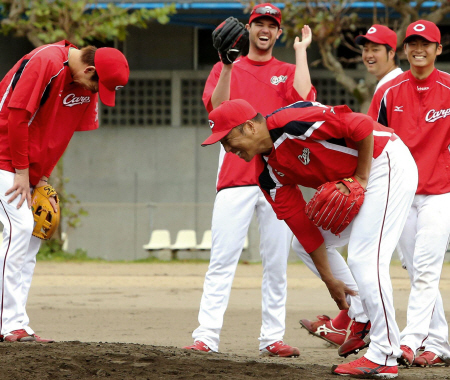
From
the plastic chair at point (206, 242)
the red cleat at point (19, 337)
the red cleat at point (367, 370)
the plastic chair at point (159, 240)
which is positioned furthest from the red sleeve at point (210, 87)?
the plastic chair at point (159, 240)

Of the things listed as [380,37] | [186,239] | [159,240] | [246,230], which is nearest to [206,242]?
[186,239]

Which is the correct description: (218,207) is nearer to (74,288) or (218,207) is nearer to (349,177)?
(349,177)

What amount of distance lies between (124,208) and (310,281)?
239 inches

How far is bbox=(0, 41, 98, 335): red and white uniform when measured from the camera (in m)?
5.64

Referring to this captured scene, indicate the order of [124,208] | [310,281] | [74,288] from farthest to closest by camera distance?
[124,208]
[310,281]
[74,288]

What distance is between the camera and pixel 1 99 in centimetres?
584

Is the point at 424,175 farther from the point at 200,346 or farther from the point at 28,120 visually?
the point at 28,120

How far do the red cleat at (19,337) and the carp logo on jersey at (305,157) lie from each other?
2536mm

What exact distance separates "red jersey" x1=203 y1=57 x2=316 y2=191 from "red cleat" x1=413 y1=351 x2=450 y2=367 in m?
1.82

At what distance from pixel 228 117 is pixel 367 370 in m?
1.83

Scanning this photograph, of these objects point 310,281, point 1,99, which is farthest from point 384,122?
point 310,281

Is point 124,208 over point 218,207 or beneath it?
beneath

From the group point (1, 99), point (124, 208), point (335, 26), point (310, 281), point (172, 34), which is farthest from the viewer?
point (172, 34)

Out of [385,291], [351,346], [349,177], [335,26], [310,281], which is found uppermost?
[335,26]
